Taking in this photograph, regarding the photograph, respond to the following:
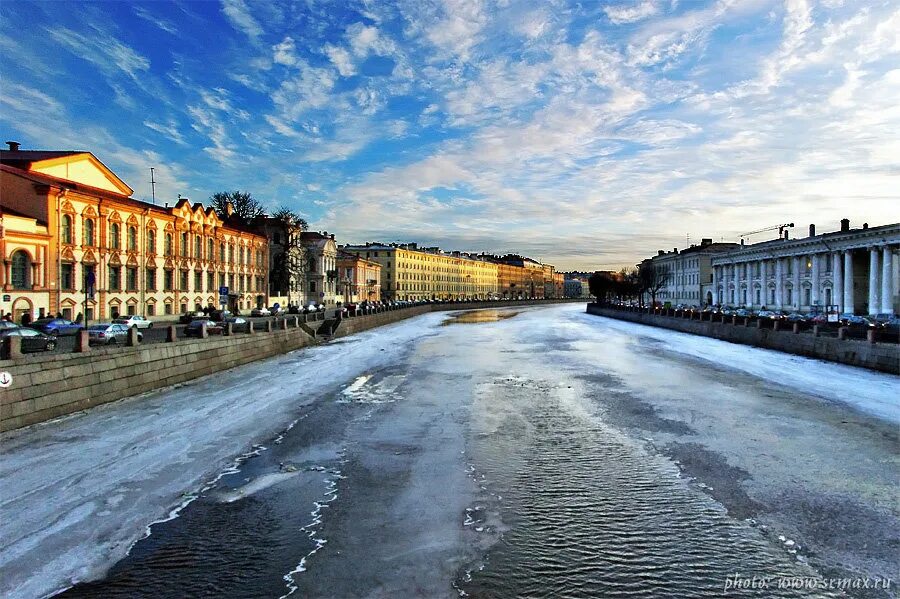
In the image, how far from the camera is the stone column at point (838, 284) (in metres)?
66.9

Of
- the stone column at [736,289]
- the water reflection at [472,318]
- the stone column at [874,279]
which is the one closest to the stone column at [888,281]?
the stone column at [874,279]

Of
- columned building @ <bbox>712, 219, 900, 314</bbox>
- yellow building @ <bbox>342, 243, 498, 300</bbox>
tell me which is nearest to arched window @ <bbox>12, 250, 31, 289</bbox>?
columned building @ <bbox>712, 219, 900, 314</bbox>

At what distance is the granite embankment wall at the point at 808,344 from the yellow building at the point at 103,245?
1380 inches

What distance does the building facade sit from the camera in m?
99.3

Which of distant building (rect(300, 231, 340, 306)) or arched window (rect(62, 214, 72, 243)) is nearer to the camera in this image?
arched window (rect(62, 214, 72, 243))

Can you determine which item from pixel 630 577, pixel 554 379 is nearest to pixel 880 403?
pixel 554 379

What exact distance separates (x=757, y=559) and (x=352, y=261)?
99.1 metres

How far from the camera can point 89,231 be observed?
3928 cm

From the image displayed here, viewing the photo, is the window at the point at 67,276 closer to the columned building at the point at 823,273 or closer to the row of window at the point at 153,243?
the row of window at the point at 153,243

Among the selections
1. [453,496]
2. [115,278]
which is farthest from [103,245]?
[453,496]

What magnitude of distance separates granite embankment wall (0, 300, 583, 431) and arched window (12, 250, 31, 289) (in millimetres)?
15709

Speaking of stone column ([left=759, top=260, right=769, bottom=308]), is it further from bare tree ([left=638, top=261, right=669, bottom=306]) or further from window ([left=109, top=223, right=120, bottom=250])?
window ([left=109, top=223, right=120, bottom=250])

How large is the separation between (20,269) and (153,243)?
14250 millimetres

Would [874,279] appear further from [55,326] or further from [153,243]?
[55,326]
